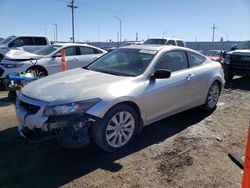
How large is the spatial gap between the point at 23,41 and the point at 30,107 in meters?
11.4

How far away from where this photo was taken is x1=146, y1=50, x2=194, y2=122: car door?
475 centimetres

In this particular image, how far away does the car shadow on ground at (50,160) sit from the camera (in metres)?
3.56

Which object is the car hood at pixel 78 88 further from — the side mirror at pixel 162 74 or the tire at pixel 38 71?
the tire at pixel 38 71

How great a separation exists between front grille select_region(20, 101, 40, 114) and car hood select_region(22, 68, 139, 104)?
0.13m

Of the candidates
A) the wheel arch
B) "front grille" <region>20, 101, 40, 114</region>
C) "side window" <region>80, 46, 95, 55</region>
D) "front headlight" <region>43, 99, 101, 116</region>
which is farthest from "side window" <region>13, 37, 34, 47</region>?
"front headlight" <region>43, 99, 101, 116</region>

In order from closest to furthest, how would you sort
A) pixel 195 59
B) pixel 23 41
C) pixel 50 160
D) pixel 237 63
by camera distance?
pixel 50 160 → pixel 195 59 → pixel 237 63 → pixel 23 41

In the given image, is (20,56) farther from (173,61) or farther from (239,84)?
(239,84)

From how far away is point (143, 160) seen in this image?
410cm

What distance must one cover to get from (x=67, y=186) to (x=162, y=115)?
2.22 meters

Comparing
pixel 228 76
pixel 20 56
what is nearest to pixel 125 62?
pixel 20 56

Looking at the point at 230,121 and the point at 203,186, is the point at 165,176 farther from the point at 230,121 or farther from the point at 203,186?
the point at 230,121

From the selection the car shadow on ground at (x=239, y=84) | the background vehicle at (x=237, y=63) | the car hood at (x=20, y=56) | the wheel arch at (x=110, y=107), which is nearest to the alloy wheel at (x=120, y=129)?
the wheel arch at (x=110, y=107)

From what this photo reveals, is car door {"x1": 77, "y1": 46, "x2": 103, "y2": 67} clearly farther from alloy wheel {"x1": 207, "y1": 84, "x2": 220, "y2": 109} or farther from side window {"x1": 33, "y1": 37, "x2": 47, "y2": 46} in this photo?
alloy wheel {"x1": 207, "y1": 84, "x2": 220, "y2": 109}

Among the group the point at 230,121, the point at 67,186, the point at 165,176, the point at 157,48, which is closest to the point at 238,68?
the point at 230,121
